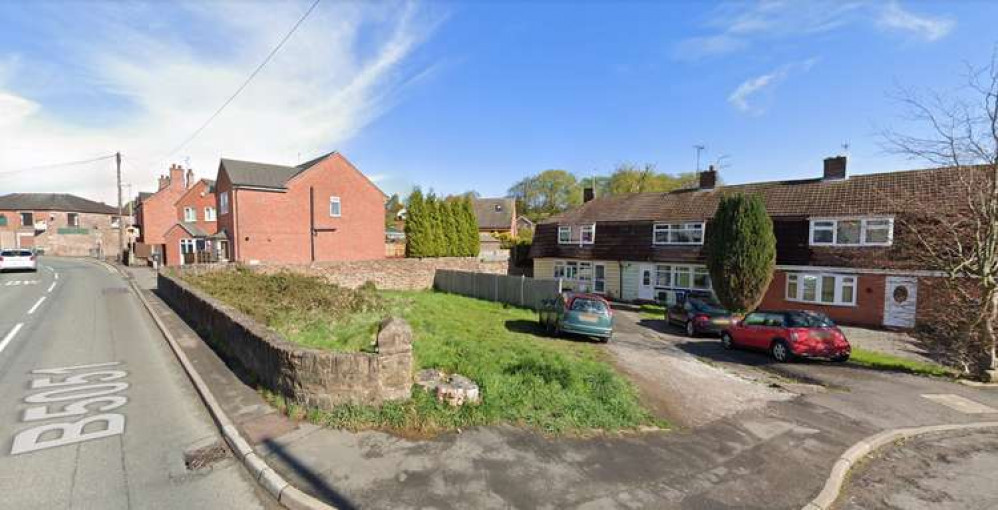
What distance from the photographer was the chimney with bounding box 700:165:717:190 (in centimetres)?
2667

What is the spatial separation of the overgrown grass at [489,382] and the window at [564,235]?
53.4 feet

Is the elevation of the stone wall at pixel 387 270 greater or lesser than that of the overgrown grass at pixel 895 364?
greater

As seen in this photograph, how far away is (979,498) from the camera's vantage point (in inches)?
193

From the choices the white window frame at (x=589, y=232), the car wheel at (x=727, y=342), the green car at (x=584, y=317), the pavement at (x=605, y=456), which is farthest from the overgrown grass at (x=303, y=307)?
the white window frame at (x=589, y=232)

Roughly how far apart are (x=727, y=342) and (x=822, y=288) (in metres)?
9.50

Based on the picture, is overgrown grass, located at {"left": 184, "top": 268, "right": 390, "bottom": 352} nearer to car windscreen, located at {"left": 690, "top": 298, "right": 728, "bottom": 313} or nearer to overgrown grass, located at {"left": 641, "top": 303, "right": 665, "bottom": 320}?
car windscreen, located at {"left": 690, "top": 298, "right": 728, "bottom": 313}

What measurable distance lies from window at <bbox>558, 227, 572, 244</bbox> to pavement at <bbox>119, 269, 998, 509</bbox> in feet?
72.1

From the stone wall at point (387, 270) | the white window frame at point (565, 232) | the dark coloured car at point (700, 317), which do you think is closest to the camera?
the dark coloured car at point (700, 317)

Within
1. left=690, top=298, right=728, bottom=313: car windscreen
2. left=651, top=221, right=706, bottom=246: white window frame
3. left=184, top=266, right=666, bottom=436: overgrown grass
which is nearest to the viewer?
left=184, top=266, right=666, bottom=436: overgrown grass

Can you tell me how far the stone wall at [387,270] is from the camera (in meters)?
25.3

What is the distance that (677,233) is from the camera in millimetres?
25047

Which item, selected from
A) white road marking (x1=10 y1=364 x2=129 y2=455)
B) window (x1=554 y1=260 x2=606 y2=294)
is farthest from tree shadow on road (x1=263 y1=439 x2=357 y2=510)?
window (x1=554 y1=260 x2=606 y2=294)

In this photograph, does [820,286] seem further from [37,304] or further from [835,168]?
[37,304]

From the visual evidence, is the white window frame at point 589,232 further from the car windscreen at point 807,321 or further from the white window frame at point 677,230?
the car windscreen at point 807,321
